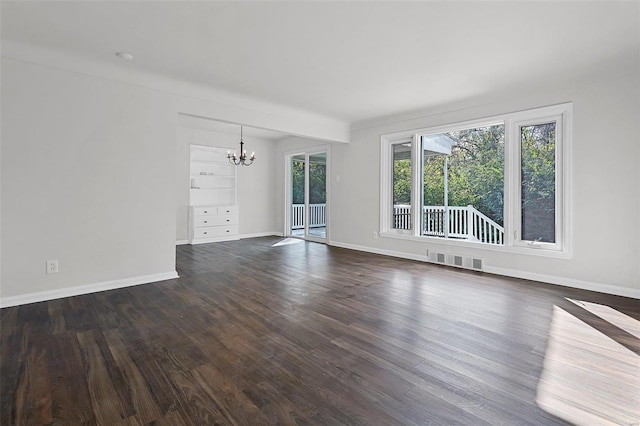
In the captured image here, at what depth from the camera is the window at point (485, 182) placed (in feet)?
13.5

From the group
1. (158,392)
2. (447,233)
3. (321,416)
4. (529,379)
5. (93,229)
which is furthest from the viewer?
(447,233)

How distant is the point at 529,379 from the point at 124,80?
15.8ft

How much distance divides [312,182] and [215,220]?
252 cm

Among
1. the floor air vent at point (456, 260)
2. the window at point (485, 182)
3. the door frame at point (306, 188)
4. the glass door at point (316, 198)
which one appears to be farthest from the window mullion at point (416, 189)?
the glass door at point (316, 198)

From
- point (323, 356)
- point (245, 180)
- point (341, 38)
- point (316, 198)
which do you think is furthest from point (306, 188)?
point (323, 356)

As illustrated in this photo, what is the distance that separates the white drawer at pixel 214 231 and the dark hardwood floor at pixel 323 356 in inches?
138

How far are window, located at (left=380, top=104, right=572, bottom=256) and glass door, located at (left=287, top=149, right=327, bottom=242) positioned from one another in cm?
195


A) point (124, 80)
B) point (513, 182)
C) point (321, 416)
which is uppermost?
point (124, 80)

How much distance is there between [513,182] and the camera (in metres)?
4.43

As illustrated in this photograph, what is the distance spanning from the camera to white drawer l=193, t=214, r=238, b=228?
7.21 meters

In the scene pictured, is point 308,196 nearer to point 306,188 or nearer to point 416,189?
point 306,188

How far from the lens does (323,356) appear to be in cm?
219

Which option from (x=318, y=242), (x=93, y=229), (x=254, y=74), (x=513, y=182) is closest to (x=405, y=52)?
(x=254, y=74)

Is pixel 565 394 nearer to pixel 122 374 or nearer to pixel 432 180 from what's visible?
pixel 122 374
